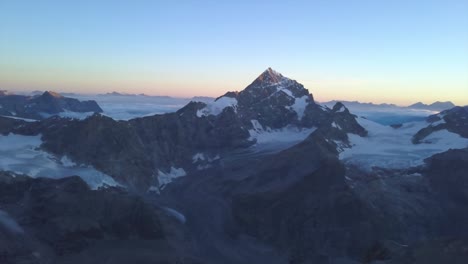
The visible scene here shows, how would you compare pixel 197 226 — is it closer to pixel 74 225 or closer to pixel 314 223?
pixel 314 223

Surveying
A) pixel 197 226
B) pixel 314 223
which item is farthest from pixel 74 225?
pixel 314 223

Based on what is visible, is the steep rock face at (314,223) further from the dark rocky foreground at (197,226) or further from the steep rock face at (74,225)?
the steep rock face at (74,225)

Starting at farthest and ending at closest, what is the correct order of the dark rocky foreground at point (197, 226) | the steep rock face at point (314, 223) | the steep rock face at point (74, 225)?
the steep rock face at point (314, 223)
the dark rocky foreground at point (197, 226)
the steep rock face at point (74, 225)

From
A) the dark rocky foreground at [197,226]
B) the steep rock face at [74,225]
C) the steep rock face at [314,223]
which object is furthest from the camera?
the steep rock face at [314,223]

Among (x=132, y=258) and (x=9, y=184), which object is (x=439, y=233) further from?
(x=9, y=184)

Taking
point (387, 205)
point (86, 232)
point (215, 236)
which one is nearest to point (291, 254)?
point (215, 236)

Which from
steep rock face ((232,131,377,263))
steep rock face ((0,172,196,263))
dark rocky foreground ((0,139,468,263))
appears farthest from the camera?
steep rock face ((232,131,377,263))

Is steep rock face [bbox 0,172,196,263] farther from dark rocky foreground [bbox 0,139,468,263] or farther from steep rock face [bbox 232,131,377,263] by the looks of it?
steep rock face [bbox 232,131,377,263]

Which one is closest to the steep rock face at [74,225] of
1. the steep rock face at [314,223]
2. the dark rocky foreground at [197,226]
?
the dark rocky foreground at [197,226]

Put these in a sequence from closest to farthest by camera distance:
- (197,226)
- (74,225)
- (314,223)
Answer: (74,225) → (314,223) → (197,226)

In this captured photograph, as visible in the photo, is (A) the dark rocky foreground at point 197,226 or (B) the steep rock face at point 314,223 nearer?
(A) the dark rocky foreground at point 197,226

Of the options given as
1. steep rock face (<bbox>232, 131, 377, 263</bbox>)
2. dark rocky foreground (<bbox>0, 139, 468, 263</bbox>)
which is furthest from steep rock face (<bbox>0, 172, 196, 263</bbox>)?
steep rock face (<bbox>232, 131, 377, 263</bbox>)
